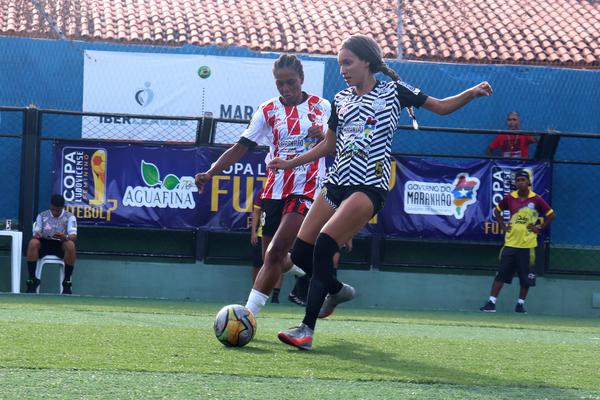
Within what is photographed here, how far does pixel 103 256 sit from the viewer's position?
1509cm

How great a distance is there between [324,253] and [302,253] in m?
0.42

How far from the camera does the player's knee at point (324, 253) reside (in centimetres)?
679

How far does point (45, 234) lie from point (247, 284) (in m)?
2.79

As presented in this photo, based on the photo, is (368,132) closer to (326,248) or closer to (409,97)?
(409,97)

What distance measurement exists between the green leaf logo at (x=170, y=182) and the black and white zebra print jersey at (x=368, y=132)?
788cm

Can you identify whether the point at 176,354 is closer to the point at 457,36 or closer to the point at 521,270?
the point at 521,270

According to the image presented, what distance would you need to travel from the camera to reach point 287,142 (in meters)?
8.23

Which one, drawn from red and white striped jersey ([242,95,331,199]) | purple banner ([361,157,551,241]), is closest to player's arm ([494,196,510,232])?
purple banner ([361,157,551,241])

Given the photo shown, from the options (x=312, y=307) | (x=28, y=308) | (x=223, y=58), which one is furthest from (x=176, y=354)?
(x=223, y=58)

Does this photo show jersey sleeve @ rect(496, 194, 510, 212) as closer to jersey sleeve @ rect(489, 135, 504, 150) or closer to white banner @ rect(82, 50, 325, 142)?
jersey sleeve @ rect(489, 135, 504, 150)

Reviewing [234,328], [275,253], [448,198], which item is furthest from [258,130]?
[448,198]

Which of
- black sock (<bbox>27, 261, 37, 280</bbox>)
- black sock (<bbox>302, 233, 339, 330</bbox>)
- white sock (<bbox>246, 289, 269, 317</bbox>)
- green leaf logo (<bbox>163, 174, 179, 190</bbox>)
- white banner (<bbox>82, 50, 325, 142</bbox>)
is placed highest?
white banner (<bbox>82, 50, 325, 142</bbox>)

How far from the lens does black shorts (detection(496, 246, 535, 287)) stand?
1458 cm

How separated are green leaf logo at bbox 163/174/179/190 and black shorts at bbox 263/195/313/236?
6431 millimetres
